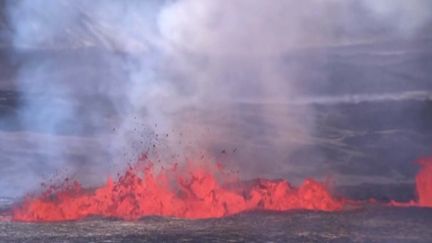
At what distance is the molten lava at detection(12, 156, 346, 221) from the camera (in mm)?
10961

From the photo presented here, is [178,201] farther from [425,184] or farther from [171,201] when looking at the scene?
[425,184]

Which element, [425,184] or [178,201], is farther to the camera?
[425,184]

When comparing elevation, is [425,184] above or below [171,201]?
above

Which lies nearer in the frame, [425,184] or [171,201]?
[171,201]

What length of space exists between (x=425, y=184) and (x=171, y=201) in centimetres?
525

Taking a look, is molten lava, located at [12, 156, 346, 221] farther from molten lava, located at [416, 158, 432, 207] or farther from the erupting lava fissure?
molten lava, located at [416, 158, 432, 207]

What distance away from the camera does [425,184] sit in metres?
12.1

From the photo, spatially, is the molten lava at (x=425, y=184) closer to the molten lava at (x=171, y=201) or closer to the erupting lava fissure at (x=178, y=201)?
the erupting lava fissure at (x=178, y=201)

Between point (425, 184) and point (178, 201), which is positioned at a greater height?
point (425, 184)

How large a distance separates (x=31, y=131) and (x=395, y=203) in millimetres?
8842

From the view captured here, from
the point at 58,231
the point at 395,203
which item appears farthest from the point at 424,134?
the point at 58,231

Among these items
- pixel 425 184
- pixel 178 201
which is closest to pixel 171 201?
pixel 178 201

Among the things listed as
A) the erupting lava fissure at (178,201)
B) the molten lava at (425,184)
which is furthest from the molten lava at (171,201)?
the molten lava at (425,184)

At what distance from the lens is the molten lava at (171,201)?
36.0 ft
